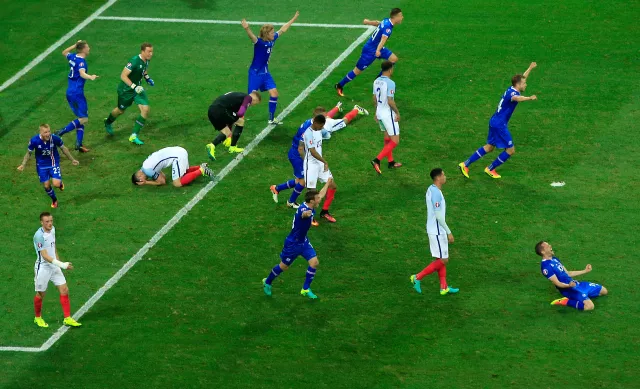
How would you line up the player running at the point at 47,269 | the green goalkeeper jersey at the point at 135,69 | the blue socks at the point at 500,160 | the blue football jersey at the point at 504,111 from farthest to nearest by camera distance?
the green goalkeeper jersey at the point at 135,69, the blue socks at the point at 500,160, the blue football jersey at the point at 504,111, the player running at the point at 47,269

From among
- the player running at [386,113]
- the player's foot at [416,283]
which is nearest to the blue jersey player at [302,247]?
the player's foot at [416,283]

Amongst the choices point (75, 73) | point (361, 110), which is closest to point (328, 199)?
point (361, 110)

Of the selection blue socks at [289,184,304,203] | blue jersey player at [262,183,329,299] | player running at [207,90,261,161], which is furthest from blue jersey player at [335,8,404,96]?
blue jersey player at [262,183,329,299]

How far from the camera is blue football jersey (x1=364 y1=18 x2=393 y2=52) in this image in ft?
95.0

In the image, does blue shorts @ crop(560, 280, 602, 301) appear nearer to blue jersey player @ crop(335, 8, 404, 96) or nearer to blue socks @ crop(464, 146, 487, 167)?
blue socks @ crop(464, 146, 487, 167)

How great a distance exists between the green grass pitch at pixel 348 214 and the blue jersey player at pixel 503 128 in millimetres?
550

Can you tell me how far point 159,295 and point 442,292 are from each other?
5.49 meters

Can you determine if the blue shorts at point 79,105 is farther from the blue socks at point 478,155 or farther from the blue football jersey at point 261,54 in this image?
the blue socks at point 478,155

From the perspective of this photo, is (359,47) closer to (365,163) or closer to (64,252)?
(365,163)

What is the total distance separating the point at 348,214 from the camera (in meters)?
24.4

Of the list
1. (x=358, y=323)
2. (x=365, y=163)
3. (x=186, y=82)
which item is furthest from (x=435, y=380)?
(x=186, y=82)

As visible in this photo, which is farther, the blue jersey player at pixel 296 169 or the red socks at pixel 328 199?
the red socks at pixel 328 199

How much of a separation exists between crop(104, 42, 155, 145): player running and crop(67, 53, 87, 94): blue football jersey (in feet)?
3.11

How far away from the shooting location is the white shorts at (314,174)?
77.4 feet
